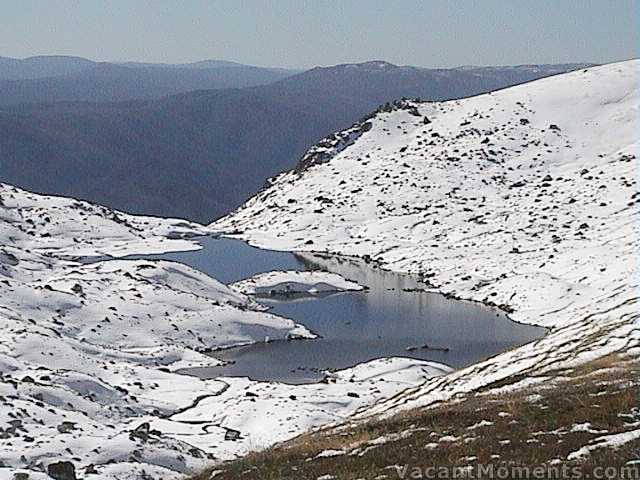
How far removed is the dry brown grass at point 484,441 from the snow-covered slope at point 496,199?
27.6m

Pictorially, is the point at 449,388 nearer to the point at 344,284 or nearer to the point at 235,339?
the point at 235,339

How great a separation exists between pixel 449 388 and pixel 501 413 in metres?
23.3

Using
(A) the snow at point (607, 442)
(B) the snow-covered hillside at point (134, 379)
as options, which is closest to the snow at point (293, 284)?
(B) the snow-covered hillside at point (134, 379)

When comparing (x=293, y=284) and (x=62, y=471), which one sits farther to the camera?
(x=293, y=284)

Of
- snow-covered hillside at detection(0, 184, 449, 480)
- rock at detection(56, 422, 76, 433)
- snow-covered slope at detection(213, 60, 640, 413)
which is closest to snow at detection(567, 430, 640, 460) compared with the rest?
snow-covered hillside at detection(0, 184, 449, 480)

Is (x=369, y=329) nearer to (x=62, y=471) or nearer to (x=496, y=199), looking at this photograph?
(x=62, y=471)

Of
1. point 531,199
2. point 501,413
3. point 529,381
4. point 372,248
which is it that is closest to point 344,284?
point 372,248

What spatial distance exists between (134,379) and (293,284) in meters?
41.8

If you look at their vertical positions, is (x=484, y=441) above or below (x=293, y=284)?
above

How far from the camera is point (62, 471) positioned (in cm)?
2977

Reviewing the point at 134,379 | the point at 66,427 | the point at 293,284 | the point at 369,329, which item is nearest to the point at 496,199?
the point at 293,284

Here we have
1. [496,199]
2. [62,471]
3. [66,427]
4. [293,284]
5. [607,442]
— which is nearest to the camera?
[607,442]

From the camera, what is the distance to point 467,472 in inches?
623

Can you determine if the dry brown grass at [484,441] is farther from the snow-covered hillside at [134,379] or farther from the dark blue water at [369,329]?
the dark blue water at [369,329]
